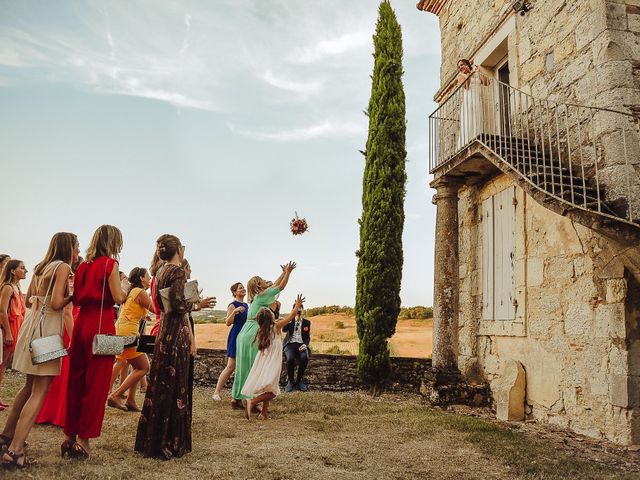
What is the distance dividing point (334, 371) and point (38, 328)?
7.53 m

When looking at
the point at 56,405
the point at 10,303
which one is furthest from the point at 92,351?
the point at 10,303

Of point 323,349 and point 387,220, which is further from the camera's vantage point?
point 323,349

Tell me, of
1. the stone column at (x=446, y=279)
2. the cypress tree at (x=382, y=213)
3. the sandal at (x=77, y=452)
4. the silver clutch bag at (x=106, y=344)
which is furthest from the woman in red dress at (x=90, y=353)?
the cypress tree at (x=382, y=213)

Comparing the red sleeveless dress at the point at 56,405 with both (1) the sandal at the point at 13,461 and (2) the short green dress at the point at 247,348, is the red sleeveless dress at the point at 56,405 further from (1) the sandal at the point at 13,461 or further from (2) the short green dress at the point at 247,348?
(2) the short green dress at the point at 247,348

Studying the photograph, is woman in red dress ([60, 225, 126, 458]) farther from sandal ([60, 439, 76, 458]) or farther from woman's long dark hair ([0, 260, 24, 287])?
woman's long dark hair ([0, 260, 24, 287])

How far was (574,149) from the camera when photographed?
6.84 m

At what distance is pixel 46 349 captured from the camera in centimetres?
396

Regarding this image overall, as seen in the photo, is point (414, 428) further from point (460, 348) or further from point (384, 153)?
point (384, 153)

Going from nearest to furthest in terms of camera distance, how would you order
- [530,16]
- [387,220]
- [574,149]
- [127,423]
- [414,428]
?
[127,423] < [414,428] < [574,149] < [530,16] < [387,220]

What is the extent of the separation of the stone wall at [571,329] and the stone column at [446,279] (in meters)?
0.53

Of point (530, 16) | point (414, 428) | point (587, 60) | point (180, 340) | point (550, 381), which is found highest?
point (530, 16)

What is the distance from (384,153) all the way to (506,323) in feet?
15.8

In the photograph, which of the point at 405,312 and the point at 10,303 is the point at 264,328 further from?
the point at 405,312

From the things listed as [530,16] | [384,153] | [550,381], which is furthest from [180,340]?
[384,153]
